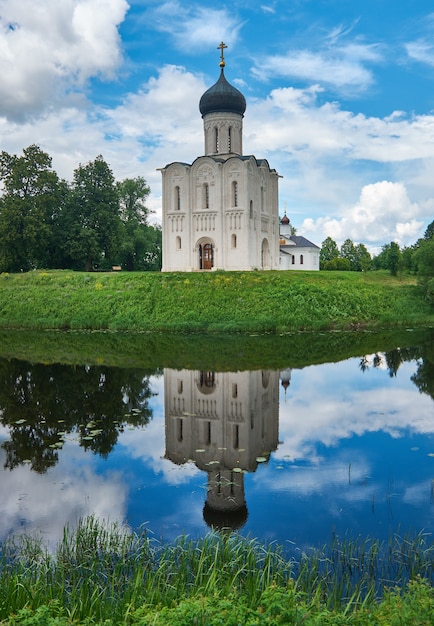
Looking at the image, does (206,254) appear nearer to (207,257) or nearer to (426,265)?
(207,257)

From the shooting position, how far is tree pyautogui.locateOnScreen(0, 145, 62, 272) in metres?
39.5

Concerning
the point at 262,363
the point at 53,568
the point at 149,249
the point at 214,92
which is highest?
the point at 214,92

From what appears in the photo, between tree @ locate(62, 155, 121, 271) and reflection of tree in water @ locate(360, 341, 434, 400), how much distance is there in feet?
89.3

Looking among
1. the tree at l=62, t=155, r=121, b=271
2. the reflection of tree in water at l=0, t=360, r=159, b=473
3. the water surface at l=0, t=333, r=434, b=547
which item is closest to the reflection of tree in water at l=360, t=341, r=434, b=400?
the water surface at l=0, t=333, r=434, b=547

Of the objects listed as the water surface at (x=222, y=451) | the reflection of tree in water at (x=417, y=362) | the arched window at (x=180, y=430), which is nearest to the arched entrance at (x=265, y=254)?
the reflection of tree in water at (x=417, y=362)

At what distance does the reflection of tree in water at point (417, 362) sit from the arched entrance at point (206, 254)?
63.2 ft

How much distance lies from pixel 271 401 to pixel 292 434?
2267 millimetres

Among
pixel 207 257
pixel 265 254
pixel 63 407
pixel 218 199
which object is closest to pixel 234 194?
pixel 218 199

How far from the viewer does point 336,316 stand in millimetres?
27328

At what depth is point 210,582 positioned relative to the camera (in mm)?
4754

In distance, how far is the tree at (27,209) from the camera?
39.5 meters

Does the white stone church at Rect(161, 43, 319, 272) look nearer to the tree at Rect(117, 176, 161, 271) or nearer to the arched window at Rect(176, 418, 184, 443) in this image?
the tree at Rect(117, 176, 161, 271)

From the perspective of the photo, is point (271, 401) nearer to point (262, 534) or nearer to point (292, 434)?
point (292, 434)

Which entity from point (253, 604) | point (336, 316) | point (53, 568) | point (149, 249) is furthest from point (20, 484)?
point (149, 249)
